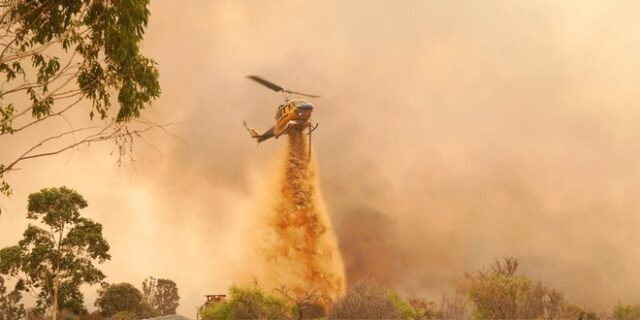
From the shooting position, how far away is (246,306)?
4856cm

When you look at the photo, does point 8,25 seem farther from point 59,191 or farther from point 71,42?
point 59,191

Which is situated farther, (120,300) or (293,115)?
(293,115)

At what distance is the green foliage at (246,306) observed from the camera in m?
47.8

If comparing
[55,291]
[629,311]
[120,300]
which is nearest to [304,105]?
[120,300]

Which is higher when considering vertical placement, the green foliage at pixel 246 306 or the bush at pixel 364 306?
the green foliage at pixel 246 306

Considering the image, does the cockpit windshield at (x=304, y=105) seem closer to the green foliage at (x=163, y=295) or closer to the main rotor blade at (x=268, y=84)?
the main rotor blade at (x=268, y=84)

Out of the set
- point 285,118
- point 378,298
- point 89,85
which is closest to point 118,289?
point 285,118

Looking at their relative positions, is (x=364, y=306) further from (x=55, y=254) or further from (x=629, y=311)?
(x=629, y=311)

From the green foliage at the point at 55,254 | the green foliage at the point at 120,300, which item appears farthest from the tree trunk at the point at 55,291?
the green foliage at the point at 120,300

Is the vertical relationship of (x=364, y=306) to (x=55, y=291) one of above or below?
below

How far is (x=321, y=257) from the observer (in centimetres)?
10969

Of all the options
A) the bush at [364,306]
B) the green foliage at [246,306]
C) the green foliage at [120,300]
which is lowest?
the bush at [364,306]

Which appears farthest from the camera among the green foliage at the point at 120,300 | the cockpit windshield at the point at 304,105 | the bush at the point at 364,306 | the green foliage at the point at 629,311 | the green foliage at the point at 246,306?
the cockpit windshield at the point at 304,105

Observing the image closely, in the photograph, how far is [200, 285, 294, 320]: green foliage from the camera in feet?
157
